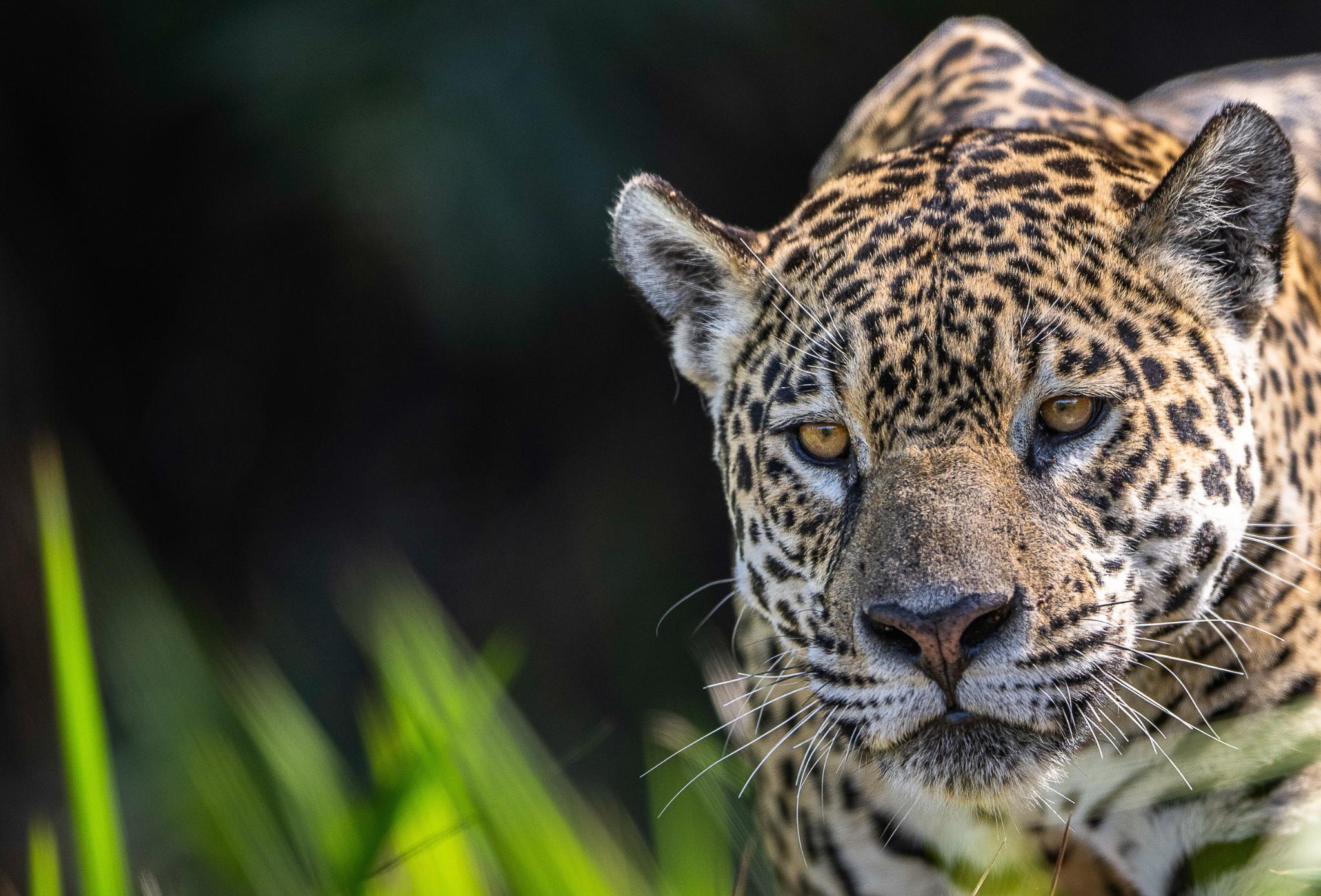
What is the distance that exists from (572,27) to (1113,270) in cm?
503

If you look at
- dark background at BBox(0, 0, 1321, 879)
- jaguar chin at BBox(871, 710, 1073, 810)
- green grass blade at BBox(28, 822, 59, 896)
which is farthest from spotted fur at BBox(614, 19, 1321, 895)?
dark background at BBox(0, 0, 1321, 879)

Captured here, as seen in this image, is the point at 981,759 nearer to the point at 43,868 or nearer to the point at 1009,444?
the point at 1009,444

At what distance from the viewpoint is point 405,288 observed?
8.04m

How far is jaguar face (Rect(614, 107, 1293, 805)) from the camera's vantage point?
8.92ft

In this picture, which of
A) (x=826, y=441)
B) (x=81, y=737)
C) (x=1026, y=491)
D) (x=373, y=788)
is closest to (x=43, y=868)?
(x=81, y=737)

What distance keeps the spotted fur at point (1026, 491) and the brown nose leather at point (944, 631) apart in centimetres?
2

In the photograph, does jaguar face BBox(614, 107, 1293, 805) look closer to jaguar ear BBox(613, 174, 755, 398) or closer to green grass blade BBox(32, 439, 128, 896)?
jaguar ear BBox(613, 174, 755, 398)

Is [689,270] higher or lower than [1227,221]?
higher

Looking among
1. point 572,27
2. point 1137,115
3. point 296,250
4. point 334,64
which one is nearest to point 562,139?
point 572,27

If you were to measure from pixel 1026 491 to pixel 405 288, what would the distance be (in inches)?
225

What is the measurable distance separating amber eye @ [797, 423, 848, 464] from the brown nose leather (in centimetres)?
44

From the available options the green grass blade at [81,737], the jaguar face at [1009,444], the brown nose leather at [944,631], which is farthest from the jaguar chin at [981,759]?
the green grass blade at [81,737]

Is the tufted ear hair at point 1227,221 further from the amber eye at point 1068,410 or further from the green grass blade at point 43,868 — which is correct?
the green grass blade at point 43,868

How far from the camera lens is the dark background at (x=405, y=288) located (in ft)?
24.2
